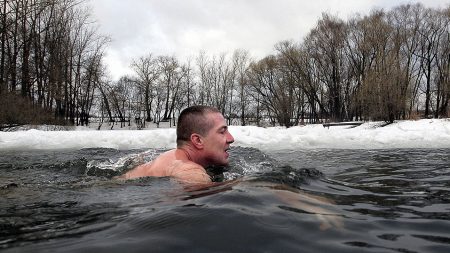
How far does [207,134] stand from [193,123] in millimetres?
177

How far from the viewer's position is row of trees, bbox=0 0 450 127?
27594 mm

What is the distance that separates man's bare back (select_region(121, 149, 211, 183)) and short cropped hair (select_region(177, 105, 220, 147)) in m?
0.16

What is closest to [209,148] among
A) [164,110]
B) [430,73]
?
[430,73]

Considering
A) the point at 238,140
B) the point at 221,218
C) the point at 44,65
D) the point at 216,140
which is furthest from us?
the point at 44,65

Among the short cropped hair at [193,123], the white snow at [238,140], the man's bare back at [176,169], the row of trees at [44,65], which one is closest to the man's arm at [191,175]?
the man's bare back at [176,169]

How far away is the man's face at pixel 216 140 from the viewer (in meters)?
3.68

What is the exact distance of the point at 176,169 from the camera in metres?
3.57

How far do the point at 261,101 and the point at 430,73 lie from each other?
67.8 feet

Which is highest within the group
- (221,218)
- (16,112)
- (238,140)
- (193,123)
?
(16,112)

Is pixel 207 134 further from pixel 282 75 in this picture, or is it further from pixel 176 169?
pixel 282 75

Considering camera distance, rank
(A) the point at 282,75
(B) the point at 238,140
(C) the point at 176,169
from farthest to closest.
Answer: (A) the point at 282,75
(B) the point at 238,140
(C) the point at 176,169

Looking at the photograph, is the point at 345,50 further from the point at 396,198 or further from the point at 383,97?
the point at 396,198

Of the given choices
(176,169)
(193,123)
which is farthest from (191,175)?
(193,123)

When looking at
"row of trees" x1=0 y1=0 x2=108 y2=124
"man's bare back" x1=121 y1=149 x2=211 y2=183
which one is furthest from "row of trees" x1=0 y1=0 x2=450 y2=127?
"man's bare back" x1=121 y1=149 x2=211 y2=183
